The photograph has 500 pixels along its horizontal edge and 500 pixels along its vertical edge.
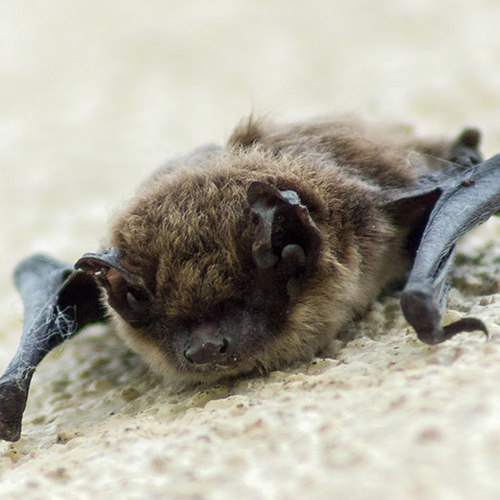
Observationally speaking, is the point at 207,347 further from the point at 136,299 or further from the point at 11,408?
the point at 11,408

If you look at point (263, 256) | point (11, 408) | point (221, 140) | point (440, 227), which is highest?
point (221, 140)

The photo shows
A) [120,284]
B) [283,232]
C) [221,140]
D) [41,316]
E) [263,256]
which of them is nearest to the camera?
[263,256]

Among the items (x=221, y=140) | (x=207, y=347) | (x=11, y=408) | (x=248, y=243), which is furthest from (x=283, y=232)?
(x=221, y=140)

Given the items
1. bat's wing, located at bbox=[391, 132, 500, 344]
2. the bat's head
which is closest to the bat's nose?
the bat's head

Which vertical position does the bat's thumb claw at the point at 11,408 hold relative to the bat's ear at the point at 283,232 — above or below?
below

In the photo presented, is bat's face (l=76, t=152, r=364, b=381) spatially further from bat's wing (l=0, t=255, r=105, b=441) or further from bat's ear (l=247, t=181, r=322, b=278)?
bat's wing (l=0, t=255, r=105, b=441)

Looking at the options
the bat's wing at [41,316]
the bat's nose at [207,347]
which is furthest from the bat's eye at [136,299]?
the bat's wing at [41,316]

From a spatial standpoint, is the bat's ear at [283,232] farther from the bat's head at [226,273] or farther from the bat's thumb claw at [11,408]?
the bat's thumb claw at [11,408]
